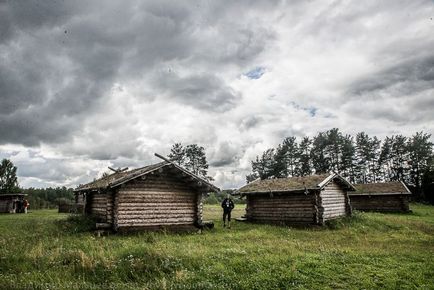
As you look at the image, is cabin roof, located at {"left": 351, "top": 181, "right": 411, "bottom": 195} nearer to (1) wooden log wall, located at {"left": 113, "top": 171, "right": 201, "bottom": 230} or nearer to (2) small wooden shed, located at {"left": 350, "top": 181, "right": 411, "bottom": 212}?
(2) small wooden shed, located at {"left": 350, "top": 181, "right": 411, "bottom": 212}

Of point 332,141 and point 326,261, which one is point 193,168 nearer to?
point 332,141

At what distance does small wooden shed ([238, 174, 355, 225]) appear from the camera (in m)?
21.5

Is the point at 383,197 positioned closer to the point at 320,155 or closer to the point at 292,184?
the point at 292,184

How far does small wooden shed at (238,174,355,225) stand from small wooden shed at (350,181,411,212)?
45.9 ft

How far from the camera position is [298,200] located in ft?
73.9

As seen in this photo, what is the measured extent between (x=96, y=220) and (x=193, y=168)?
2388 inches

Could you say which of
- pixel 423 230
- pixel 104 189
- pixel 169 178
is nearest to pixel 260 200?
pixel 169 178

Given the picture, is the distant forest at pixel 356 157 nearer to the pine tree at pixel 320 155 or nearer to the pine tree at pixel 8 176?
the pine tree at pixel 320 155

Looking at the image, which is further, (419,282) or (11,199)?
(11,199)

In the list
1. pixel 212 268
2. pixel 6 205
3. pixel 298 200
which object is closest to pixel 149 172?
pixel 212 268

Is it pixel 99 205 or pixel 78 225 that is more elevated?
pixel 99 205

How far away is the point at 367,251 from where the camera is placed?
38.9 feet

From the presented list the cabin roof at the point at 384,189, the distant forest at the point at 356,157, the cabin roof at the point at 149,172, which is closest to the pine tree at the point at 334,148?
the distant forest at the point at 356,157

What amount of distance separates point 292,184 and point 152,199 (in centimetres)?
1144
